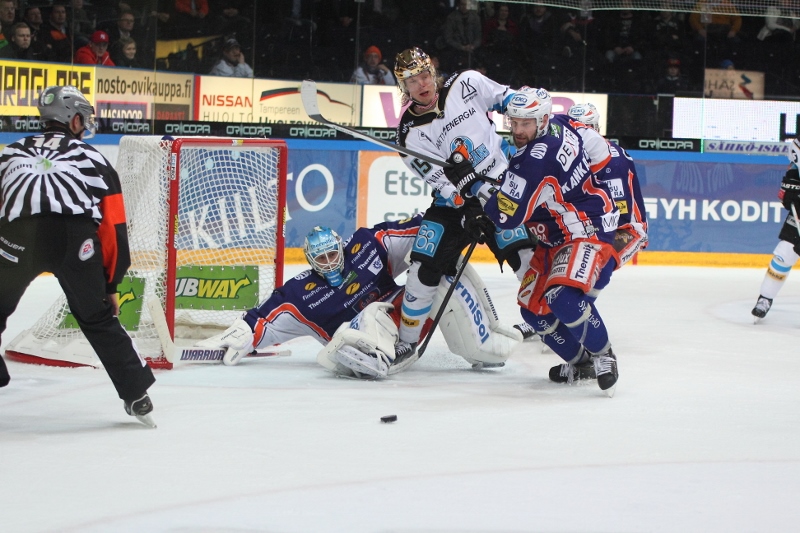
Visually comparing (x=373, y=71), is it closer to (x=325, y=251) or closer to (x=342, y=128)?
(x=342, y=128)

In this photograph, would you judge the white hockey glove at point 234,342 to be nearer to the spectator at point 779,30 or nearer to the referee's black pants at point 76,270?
the referee's black pants at point 76,270

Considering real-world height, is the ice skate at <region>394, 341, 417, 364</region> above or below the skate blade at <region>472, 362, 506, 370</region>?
above

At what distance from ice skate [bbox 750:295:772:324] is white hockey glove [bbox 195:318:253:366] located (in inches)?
118

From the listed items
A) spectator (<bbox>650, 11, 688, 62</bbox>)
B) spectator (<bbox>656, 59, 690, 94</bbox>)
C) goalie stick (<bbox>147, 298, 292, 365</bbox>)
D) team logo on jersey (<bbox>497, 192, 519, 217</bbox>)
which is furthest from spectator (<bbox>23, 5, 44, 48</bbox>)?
spectator (<bbox>650, 11, 688, 62</bbox>)

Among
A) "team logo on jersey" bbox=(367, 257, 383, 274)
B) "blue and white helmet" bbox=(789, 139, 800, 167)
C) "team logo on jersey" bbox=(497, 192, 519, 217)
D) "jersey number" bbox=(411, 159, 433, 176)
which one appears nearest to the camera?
"team logo on jersey" bbox=(497, 192, 519, 217)

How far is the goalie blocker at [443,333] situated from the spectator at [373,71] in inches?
189

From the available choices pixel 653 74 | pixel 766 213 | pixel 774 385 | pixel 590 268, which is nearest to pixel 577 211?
pixel 590 268

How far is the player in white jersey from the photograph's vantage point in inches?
180

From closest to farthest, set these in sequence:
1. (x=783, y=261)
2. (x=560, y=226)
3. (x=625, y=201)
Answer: (x=560, y=226)
(x=625, y=201)
(x=783, y=261)

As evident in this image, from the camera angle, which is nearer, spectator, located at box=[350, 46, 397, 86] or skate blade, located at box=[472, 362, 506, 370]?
skate blade, located at box=[472, 362, 506, 370]

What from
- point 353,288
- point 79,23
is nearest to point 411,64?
point 353,288

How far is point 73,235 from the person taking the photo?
3.32 m

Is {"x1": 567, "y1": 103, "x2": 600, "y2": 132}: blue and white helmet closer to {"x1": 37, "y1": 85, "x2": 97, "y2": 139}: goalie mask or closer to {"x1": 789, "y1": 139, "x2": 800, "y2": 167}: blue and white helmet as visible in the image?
{"x1": 789, "y1": 139, "x2": 800, "y2": 167}: blue and white helmet

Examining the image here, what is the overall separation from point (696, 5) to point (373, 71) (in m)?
2.91
